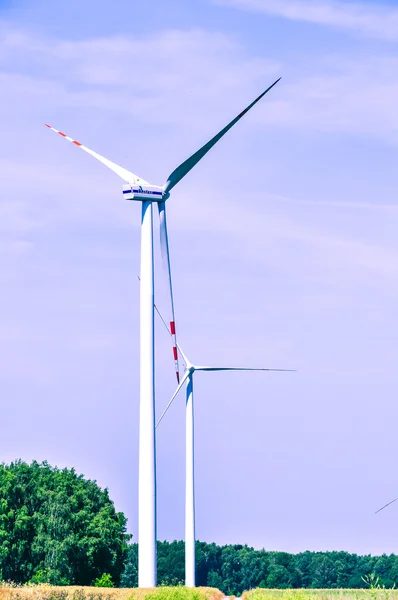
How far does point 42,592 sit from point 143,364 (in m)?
13.5

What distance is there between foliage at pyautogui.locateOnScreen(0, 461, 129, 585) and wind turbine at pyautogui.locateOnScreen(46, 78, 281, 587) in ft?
191

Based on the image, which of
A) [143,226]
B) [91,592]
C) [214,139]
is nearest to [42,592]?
[91,592]

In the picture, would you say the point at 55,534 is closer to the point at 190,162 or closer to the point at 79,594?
the point at 190,162

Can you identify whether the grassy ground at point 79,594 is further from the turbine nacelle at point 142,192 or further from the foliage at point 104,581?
the foliage at point 104,581

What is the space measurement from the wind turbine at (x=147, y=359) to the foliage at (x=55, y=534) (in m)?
58.3

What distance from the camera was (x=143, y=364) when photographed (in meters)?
49.6

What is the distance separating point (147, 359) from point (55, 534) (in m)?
63.1

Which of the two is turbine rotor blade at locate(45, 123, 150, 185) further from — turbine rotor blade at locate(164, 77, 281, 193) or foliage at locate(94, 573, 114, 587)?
foliage at locate(94, 573, 114, 587)

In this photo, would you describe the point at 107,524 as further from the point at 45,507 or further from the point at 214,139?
the point at 214,139

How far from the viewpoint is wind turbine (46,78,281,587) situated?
48.6m

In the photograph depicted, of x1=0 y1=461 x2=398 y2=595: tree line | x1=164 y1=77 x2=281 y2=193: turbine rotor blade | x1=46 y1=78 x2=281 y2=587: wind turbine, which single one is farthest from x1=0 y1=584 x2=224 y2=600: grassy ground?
x1=0 y1=461 x2=398 y2=595: tree line

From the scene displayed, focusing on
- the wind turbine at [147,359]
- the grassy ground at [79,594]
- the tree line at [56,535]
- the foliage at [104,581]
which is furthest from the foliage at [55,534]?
the wind turbine at [147,359]

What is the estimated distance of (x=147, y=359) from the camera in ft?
163

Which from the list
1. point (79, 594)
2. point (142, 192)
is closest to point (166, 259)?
point (142, 192)
